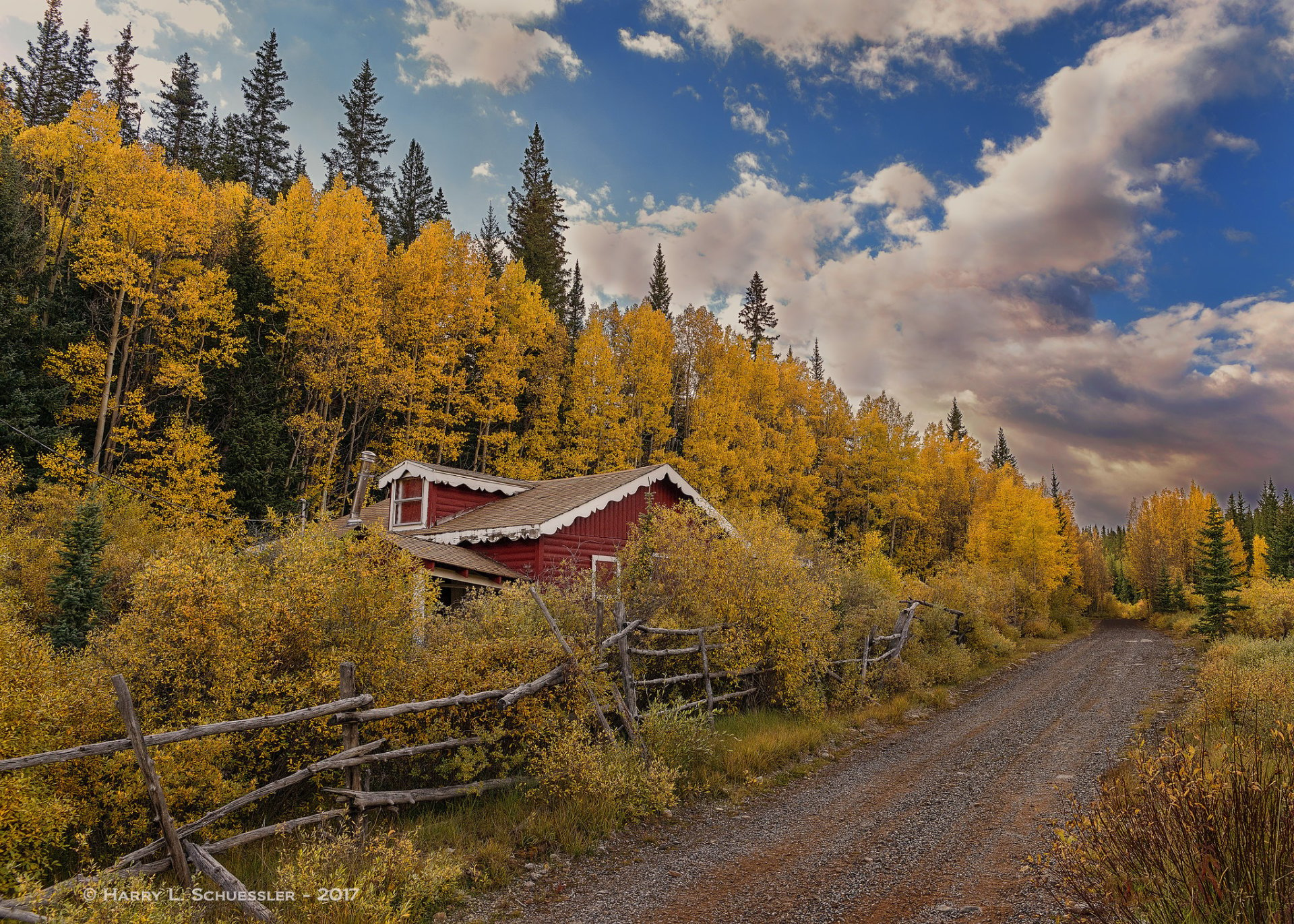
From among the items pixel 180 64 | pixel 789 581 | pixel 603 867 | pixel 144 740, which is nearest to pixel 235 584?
pixel 144 740

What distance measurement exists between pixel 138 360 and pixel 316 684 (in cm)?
2572

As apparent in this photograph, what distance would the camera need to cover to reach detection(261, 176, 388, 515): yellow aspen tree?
27031mm

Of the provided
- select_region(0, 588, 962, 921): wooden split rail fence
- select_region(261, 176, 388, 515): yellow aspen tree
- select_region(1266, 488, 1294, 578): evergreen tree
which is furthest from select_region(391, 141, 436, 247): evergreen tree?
select_region(1266, 488, 1294, 578): evergreen tree

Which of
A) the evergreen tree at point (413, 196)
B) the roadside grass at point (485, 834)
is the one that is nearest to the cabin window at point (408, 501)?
the roadside grass at point (485, 834)

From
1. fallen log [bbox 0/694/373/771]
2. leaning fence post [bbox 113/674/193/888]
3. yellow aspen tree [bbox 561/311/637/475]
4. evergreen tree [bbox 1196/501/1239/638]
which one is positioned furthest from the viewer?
yellow aspen tree [bbox 561/311/637/475]

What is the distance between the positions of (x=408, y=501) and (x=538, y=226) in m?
27.3

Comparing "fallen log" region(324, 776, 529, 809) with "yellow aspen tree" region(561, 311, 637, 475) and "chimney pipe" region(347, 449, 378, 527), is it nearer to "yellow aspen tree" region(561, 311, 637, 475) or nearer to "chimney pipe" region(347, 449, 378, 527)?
"chimney pipe" region(347, 449, 378, 527)

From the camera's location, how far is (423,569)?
9.38 m

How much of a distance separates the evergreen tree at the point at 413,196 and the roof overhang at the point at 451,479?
2726 centimetres

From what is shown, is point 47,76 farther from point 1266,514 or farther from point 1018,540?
point 1266,514

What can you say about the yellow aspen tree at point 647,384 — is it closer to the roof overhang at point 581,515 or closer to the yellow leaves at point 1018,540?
the roof overhang at point 581,515

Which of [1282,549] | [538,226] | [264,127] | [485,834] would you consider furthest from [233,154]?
[1282,549]

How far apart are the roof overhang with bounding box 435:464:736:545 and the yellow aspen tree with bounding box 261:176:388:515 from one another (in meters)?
9.83

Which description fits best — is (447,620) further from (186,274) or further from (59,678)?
(186,274)
